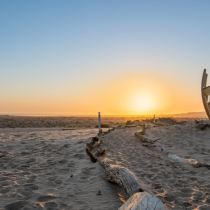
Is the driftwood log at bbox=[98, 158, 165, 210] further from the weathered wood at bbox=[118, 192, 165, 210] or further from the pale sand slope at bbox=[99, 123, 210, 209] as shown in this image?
the pale sand slope at bbox=[99, 123, 210, 209]

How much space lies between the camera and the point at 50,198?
3096 millimetres

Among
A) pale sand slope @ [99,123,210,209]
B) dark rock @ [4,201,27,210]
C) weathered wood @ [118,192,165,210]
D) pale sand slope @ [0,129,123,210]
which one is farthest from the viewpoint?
pale sand slope @ [99,123,210,209]

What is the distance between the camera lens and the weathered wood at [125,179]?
116 inches

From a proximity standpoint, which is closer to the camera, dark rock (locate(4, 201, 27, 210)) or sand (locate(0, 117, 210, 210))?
dark rock (locate(4, 201, 27, 210))

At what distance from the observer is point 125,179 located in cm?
329

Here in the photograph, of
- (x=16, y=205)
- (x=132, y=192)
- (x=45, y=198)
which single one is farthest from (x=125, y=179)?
(x=16, y=205)

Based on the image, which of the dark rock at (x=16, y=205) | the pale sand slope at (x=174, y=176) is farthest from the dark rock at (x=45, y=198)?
the pale sand slope at (x=174, y=176)

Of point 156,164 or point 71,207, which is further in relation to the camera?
point 156,164

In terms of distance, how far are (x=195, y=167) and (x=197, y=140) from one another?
398 centimetres

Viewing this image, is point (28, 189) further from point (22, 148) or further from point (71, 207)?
point (22, 148)

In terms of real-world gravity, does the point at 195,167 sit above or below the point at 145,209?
below

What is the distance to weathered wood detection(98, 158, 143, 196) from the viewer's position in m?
2.96

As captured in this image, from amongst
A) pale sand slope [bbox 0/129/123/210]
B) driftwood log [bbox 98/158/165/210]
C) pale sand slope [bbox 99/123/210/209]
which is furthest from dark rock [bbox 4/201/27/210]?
pale sand slope [bbox 99/123/210/209]

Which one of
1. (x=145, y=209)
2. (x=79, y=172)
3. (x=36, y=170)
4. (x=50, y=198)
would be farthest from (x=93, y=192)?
(x=36, y=170)
